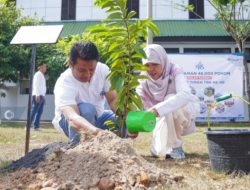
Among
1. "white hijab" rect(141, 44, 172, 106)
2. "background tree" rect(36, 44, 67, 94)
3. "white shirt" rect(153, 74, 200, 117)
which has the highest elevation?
"background tree" rect(36, 44, 67, 94)

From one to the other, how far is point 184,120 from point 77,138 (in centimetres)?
128

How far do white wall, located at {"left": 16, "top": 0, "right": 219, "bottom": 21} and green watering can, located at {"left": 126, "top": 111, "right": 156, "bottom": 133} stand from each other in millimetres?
16090

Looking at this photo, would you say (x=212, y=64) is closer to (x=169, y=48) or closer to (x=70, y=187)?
(x=169, y=48)

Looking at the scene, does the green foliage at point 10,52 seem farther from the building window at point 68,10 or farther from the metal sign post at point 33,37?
the metal sign post at point 33,37

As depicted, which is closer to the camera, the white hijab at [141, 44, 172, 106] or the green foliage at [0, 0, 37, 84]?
the white hijab at [141, 44, 172, 106]

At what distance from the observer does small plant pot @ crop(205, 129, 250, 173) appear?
2.81 meters

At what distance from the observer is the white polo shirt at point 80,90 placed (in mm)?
3154

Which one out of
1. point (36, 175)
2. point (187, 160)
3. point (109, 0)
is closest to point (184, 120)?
point (187, 160)

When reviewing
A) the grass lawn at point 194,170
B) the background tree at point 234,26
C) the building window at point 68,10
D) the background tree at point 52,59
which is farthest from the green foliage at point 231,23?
the building window at point 68,10

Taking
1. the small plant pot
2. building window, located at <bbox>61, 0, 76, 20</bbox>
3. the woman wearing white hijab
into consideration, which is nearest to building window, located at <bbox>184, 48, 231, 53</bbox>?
building window, located at <bbox>61, 0, 76, 20</bbox>

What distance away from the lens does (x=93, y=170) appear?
97.0 inches

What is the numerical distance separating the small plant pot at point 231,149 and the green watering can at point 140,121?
44 cm

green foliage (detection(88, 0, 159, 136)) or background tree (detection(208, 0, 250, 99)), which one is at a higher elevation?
background tree (detection(208, 0, 250, 99))

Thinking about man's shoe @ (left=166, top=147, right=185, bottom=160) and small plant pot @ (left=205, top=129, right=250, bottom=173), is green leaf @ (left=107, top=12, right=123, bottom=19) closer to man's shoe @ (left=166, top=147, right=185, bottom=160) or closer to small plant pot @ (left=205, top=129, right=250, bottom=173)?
small plant pot @ (left=205, top=129, right=250, bottom=173)
